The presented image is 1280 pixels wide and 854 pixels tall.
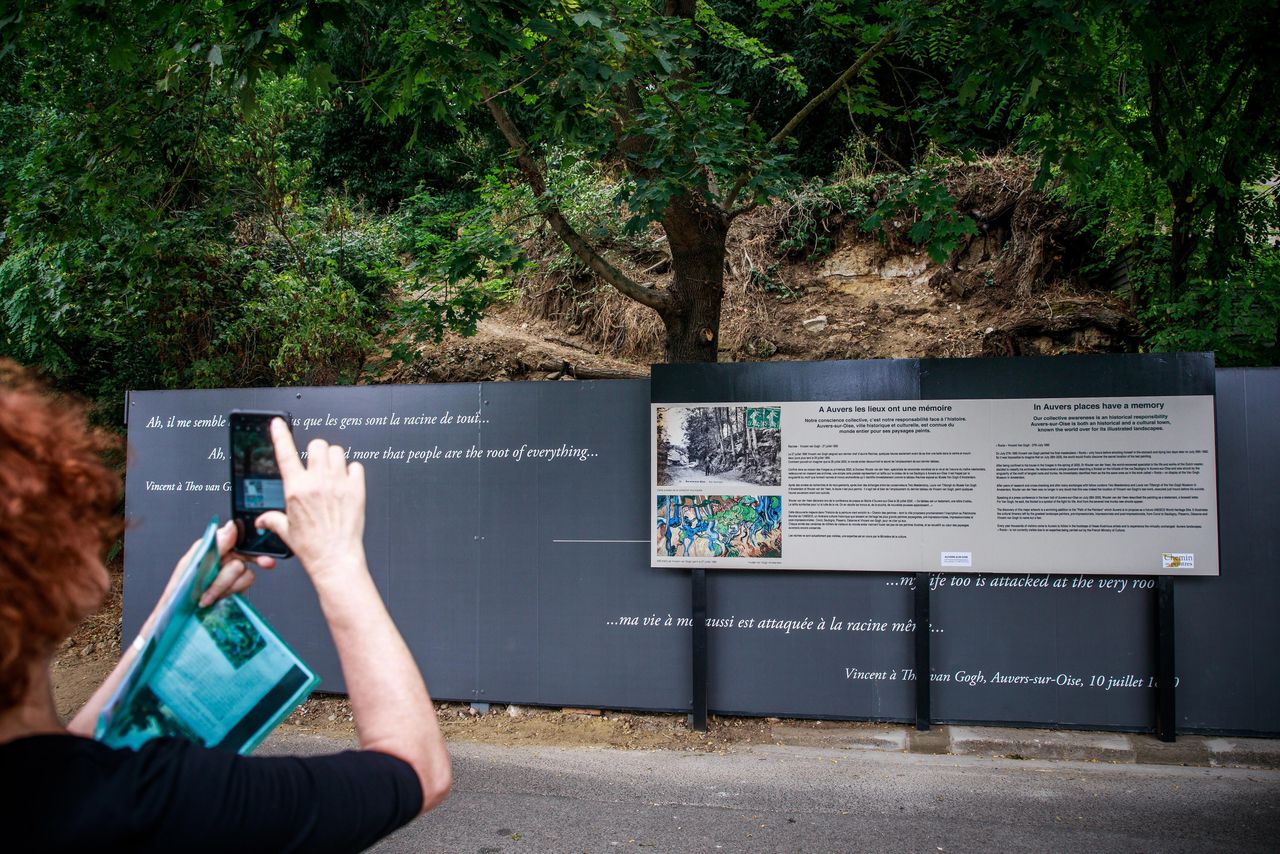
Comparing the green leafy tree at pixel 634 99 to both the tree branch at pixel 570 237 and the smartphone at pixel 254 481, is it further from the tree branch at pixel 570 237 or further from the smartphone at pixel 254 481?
the smartphone at pixel 254 481

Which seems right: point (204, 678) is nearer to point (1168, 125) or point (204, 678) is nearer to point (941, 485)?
point (941, 485)

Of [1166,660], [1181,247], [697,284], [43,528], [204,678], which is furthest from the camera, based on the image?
[1181,247]

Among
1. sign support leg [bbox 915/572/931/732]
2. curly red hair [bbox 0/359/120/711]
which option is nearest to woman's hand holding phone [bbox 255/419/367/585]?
curly red hair [bbox 0/359/120/711]

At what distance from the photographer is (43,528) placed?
4.08ft

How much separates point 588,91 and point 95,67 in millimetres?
5254

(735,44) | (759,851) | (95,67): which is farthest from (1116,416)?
(95,67)

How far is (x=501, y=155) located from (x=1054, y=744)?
24.5 ft

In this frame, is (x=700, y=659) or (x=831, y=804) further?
(x=700, y=659)

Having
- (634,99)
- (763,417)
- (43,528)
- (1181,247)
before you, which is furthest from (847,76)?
(43,528)

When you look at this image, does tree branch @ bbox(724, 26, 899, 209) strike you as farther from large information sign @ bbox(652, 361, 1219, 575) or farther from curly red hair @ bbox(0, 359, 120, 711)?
curly red hair @ bbox(0, 359, 120, 711)

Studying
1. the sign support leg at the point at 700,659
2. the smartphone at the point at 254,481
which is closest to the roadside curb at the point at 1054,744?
the sign support leg at the point at 700,659

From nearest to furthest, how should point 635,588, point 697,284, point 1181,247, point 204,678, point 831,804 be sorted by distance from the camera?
point 204,678, point 831,804, point 635,588, point 697,284, point 1181,247

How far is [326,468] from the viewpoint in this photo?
1.64 metres

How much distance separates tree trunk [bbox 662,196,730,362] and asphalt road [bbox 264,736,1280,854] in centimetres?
357
